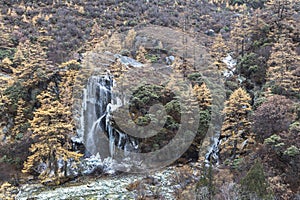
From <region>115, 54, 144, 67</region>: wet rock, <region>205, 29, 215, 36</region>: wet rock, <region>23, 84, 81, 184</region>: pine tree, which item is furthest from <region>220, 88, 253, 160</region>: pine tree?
<region>205, 29, 215, 36</region>: wet rock

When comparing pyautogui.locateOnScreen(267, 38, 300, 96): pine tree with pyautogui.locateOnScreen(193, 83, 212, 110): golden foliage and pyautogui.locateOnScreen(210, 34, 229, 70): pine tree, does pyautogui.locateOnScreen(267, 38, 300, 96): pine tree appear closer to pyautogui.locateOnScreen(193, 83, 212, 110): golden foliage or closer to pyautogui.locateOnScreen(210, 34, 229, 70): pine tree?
pyautogui.locateOnScreen(193, 83, 212, 110): golden foliage

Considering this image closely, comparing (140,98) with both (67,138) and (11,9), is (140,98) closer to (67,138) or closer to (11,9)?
(67,138)

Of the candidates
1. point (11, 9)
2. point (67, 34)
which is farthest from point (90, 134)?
point (11, 9)

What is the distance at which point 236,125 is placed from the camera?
1944cm

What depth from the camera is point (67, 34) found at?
41281 mm

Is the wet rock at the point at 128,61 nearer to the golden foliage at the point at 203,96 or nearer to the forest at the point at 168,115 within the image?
the forest at the point at 168,115

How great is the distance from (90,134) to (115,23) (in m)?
27.5

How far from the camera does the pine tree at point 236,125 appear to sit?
62.2 feet

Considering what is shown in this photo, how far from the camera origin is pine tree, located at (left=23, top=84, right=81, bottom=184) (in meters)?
19.3

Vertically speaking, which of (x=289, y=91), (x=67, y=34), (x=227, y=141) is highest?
(x=67, y=34)

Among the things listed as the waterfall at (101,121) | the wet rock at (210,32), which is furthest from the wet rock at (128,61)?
the wet rock at (210,32)

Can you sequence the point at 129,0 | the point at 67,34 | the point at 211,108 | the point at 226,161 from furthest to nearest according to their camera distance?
the point at 129,0 → the point at 67,34 → the point at 211,108 → the point at 226,161

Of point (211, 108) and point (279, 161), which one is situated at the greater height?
point (211, 108)

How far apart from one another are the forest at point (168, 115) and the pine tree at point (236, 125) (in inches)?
3.8
